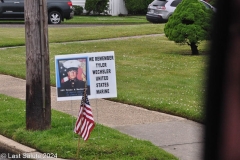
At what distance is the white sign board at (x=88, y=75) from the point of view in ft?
21.9

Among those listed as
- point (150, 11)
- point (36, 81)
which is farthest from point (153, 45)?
point (36, 81)

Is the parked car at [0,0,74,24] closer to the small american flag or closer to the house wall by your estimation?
the house wall

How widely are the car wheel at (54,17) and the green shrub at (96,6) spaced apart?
8.82 m

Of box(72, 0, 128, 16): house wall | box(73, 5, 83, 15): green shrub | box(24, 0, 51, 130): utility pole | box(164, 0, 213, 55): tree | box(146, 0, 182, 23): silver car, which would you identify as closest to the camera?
box(24, 0, 51, 130): utility pole

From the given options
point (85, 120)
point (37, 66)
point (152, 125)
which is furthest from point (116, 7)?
point (85, 120)

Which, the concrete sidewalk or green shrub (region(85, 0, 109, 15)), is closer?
the concrete sidewalk

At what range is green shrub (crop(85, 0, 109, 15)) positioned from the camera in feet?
117

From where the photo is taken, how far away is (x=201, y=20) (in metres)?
15.1

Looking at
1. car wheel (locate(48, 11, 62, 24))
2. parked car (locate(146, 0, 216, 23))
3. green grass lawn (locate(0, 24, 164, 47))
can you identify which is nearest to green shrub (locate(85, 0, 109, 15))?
car wheel (locate(48, 11, 62, 24))

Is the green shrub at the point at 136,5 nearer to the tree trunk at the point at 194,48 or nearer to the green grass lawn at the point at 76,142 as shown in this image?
the tree trunk at the point at 194,48

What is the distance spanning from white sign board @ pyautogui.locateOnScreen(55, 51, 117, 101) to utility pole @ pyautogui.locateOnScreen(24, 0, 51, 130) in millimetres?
295

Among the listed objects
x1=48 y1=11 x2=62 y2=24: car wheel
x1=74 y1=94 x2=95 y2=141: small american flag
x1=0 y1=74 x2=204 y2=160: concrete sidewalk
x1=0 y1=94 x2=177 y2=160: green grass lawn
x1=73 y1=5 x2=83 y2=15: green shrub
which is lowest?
x1=73 y1=5 x2=83 y2=15: green shrub

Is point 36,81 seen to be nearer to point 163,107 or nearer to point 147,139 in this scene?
point 147,139

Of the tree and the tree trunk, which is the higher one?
the tree
